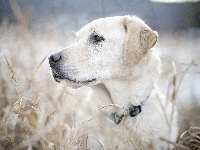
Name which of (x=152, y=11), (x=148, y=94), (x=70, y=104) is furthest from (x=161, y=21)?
(x=70, y=104)

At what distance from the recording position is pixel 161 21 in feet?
6.31

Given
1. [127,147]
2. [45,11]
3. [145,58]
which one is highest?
[45,11]

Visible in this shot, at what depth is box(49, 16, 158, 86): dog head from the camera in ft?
5.47

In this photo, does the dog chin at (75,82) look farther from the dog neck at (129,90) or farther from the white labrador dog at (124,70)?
the dog neck at (129,90)

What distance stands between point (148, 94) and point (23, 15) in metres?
0.79

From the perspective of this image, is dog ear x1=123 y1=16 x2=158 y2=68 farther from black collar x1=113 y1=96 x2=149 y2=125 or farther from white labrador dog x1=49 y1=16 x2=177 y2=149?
black collar x1=113 y1=96 x2=149 y2=125

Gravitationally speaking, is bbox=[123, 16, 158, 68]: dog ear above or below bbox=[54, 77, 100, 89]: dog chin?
above

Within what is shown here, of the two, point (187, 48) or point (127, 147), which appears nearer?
point (127, 147)

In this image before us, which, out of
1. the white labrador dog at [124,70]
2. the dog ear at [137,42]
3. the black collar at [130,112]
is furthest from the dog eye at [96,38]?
the black collar at [130,112]

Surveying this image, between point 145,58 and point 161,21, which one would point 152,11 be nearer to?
point 161,21

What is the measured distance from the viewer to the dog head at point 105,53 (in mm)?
1668

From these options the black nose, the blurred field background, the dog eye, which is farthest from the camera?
the blurred field background

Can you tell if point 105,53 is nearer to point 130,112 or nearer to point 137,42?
point 137,42

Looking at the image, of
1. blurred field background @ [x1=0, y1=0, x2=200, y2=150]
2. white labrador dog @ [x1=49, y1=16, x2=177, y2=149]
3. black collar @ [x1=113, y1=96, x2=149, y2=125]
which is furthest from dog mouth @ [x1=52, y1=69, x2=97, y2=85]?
black collar @ [x1=113, y1=96, x2=149, y2=125]
